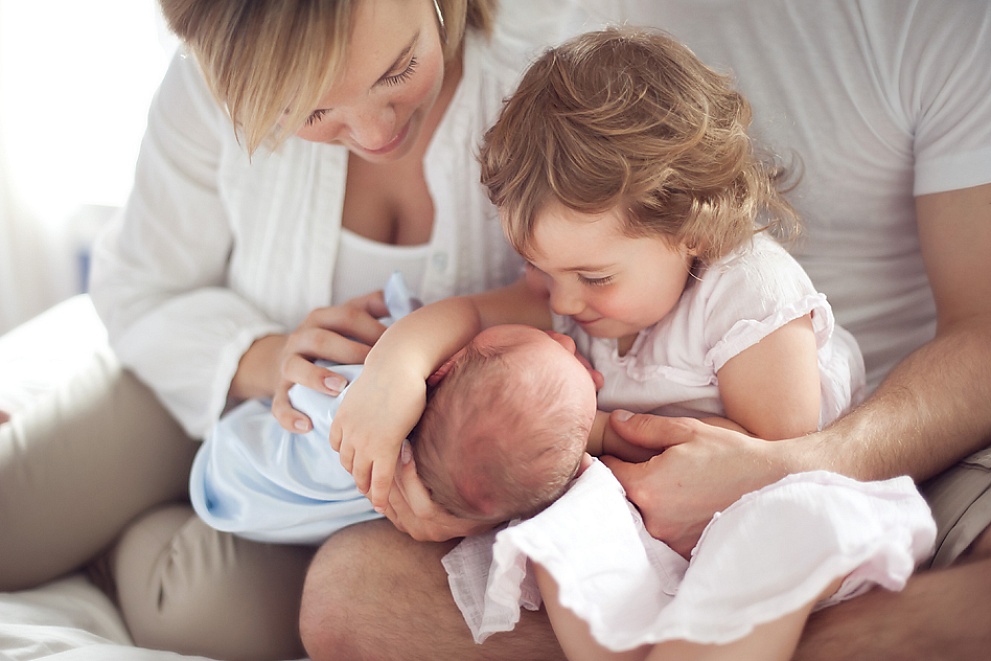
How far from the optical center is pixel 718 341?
1.08 meters

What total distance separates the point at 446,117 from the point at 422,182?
0.45 ft

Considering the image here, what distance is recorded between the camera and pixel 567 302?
1116 mm

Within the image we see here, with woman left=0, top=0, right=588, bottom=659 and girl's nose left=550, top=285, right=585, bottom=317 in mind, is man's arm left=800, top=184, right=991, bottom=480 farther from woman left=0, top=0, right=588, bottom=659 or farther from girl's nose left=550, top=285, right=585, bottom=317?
woman left=0, top=0, right=588, bottom=659

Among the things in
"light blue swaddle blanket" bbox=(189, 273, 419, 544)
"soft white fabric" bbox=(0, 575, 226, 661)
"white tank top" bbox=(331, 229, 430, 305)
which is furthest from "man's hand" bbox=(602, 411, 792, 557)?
"soft white fabric" bbox=(0, 575, 226, 661)

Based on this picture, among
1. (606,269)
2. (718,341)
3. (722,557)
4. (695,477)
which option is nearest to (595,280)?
(606,269)

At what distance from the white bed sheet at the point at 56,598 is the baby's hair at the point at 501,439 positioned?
0.46 metres

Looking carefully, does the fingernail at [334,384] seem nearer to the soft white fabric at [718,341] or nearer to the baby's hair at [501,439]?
the baby's hair at [501,439]

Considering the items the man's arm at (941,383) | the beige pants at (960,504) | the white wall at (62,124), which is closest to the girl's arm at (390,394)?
the man's arm at (941,383)

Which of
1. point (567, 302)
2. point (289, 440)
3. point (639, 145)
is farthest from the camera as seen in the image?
point (289, 440)

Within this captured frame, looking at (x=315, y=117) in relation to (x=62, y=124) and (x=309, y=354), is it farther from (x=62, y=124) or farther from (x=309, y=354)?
(x=62, y=124)

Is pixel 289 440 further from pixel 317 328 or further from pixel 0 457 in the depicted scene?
pixel 0 457

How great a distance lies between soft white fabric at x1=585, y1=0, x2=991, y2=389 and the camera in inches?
44.9

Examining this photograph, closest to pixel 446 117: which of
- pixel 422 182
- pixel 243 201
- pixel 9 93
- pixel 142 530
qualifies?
pixel 422 182

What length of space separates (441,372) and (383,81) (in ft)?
1.23
